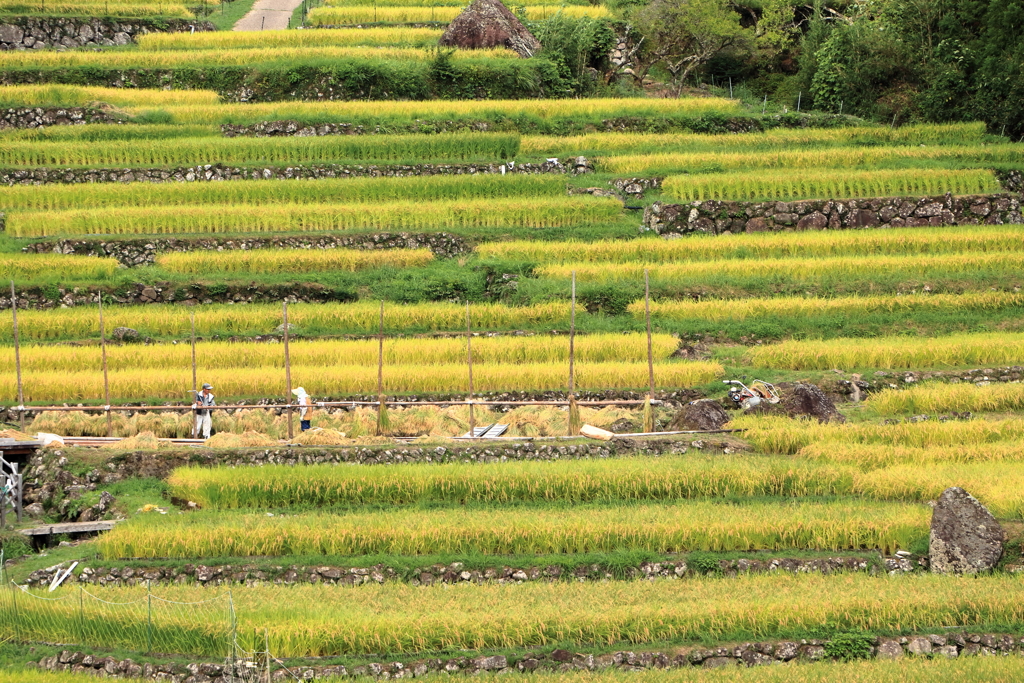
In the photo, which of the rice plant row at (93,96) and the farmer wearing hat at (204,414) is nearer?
the farmer wearing hat at (204,414)

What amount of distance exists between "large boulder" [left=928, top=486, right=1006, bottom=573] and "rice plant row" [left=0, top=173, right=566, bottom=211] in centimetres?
1584

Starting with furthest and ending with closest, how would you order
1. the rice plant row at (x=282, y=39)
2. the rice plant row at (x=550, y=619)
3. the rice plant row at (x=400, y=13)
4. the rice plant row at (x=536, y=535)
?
the rice plant row at (x=400, y=13) < the rice plant row at (x=282, y=39) < the rice plant row at (x=536, y=535) < the rice plant row at (x=550, y=619)

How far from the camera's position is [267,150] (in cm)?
3133

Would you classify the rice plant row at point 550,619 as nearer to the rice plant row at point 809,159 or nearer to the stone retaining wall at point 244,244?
the stone retaining wall at point 244,244

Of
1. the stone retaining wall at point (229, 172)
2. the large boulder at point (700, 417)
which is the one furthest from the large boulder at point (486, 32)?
the large boulder at point (700, 417)

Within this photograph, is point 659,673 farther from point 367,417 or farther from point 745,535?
point 367,417

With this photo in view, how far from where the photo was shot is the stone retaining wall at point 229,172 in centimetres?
3041

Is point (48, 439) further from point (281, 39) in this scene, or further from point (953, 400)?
point (281, 39)

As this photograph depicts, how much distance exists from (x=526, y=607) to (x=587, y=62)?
24657 mm

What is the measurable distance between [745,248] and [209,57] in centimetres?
1558

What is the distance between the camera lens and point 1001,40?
32.1 m

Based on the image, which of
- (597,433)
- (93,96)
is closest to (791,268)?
(597,433)

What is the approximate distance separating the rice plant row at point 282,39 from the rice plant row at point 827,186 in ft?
36.4

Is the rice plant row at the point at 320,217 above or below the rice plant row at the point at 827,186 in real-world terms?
below
